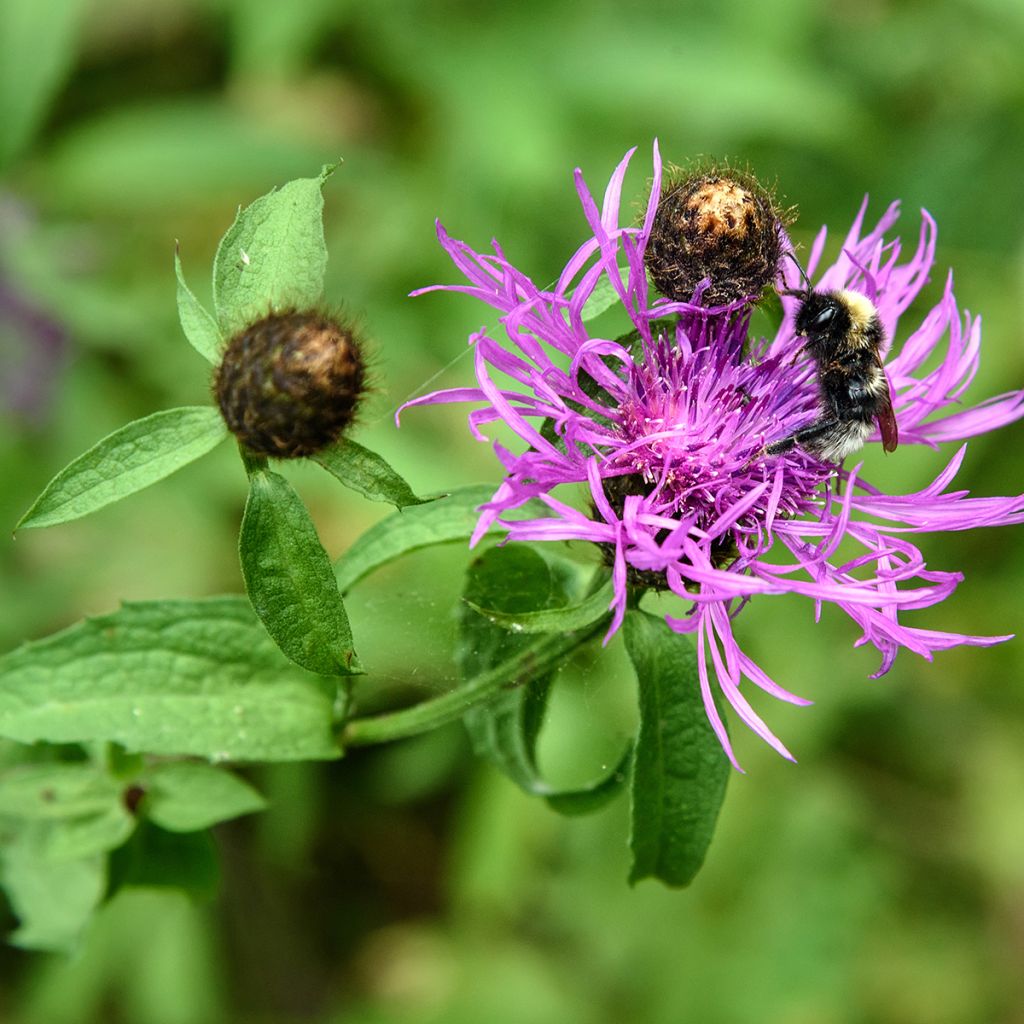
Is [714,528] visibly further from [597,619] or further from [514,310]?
[514,310]

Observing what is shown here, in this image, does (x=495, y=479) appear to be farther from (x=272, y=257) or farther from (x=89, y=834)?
(x=272, y=257)

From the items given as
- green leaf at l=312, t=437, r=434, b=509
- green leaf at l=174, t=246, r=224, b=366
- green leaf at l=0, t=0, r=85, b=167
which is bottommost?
green leaf at l=0, t=0, r=85, b=167

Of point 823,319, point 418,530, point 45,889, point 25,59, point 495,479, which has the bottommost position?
point 495,479

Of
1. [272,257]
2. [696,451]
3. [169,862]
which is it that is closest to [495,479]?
[169,862]

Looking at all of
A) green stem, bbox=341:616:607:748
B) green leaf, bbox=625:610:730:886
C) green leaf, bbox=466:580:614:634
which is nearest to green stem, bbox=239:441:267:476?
green leaf, bbox=466:580:614:634

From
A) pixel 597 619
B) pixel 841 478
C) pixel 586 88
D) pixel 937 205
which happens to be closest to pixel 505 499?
pixel 597 619

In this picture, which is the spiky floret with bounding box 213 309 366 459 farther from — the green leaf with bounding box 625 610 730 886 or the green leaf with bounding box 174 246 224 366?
the green leaf with bounding box 625 610 730 886
